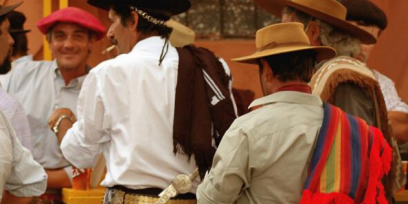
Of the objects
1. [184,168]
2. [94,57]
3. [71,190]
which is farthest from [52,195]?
[94,57]

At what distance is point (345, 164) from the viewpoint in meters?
3.79

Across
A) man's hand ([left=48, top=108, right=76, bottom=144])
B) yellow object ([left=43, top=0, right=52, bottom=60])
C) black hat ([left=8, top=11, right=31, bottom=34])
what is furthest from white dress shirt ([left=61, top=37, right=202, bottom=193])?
yellow object ([left=43, top=0, right=52, bottom=60])

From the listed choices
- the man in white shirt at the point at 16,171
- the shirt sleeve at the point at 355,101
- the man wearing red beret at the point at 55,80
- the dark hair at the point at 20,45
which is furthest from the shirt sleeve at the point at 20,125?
the dark hair at the point at 20,45

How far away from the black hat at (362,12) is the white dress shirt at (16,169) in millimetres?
2074

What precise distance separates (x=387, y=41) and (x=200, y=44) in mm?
1598

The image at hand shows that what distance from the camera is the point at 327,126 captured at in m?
3.79

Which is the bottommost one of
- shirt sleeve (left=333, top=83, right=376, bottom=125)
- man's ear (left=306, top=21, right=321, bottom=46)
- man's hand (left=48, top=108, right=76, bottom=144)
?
man's hand (left=48, top=108, right=76, bottom=144)

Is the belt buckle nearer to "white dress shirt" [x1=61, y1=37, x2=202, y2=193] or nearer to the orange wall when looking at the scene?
"white dress shirt" [x1=61, y1=37, x2=202, y2=193]

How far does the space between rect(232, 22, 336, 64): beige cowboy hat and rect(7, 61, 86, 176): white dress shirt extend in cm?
237

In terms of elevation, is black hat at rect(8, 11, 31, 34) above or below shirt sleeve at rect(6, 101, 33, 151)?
below

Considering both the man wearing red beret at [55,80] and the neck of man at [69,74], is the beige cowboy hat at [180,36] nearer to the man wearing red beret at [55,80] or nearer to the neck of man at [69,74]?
the man wearing red beret at [55,80]

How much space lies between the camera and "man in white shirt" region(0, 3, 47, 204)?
388 cm

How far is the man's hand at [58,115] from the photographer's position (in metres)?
5.78

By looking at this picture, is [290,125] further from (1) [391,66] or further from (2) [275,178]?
(1) [391,66]
